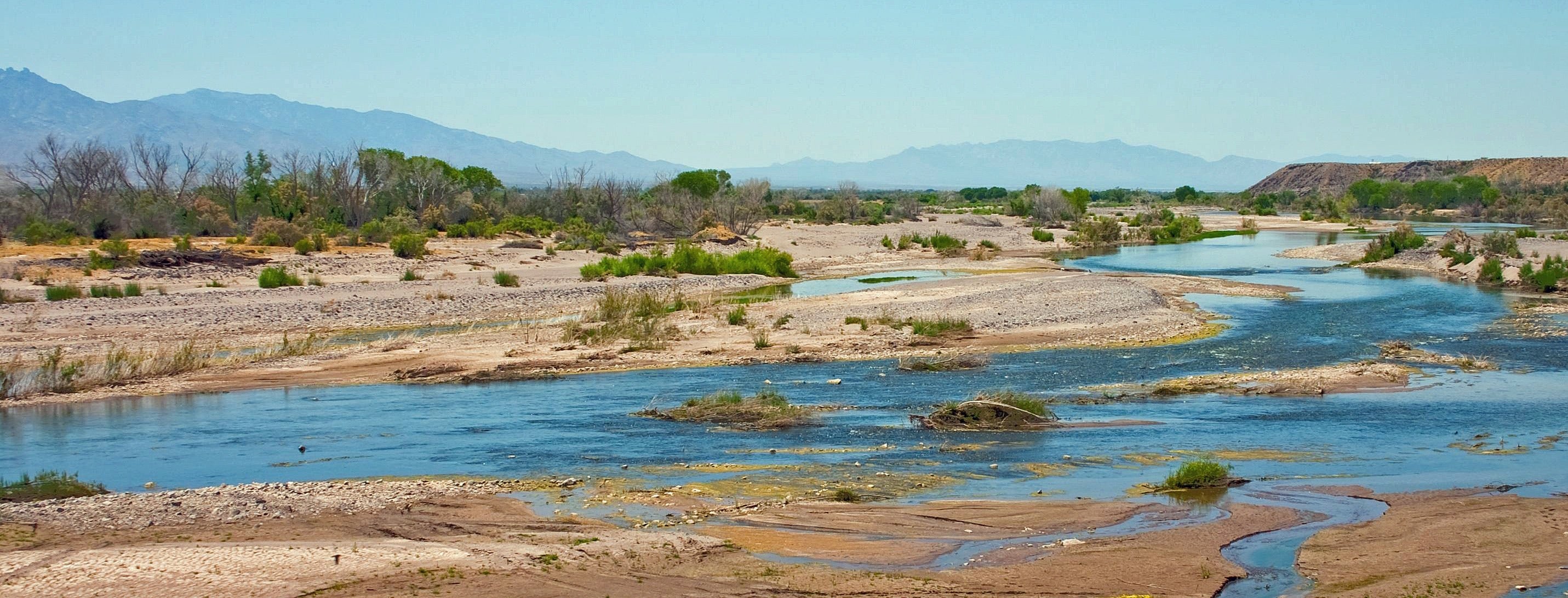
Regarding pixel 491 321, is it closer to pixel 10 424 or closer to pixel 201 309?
pixel 201 309

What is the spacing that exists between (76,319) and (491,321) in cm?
939

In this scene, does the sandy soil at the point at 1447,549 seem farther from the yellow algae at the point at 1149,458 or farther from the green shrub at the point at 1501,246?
the green shrub at the point at 1501,246

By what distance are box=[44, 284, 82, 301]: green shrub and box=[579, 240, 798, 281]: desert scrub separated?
1469cm

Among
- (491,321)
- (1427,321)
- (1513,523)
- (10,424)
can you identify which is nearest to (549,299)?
(491,321)

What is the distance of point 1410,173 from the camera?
15325 centimetres

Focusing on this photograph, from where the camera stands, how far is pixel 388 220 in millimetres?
55000

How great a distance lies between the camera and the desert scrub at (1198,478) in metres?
13.1

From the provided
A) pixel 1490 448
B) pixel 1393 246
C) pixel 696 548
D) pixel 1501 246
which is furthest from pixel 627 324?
pixel 1393 246

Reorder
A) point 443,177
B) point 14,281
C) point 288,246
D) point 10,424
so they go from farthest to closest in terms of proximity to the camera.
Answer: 1. point 443,177
2. point 288,246
3. point 14,281
4. point 10,424

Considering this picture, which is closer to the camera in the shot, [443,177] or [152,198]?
[152,198]

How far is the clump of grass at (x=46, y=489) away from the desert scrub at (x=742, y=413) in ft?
25.4

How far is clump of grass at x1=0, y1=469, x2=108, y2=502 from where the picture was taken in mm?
11977

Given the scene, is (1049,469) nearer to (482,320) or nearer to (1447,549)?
(1447,549)

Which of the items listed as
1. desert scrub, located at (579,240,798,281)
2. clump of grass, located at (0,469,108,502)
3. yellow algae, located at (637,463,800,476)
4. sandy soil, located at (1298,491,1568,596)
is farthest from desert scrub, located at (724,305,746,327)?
sandy soil, located at (1298,491,1568,596)
